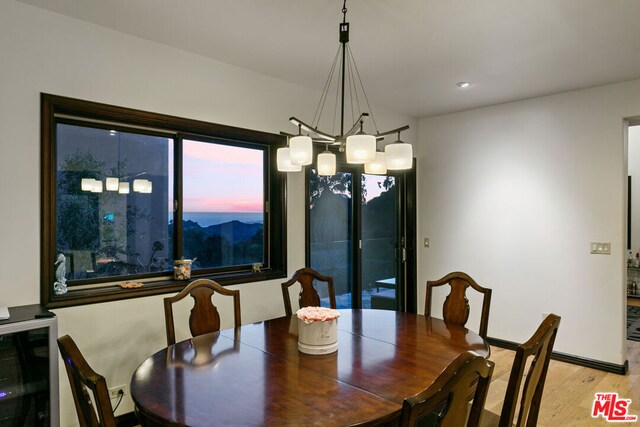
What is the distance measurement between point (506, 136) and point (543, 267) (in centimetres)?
146

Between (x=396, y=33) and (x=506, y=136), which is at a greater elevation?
(x=396, y=33)

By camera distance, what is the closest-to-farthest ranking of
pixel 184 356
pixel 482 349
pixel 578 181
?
1. pixel 184 356
2. pixel 482 349
3. pixel 578 181

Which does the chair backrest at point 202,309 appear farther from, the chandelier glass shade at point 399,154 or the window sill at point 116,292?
the chandelier glass shade at point 399,154

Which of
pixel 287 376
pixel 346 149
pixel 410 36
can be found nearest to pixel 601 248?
pixel 410 36

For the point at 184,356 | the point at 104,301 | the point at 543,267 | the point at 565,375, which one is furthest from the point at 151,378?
the point at 543,267

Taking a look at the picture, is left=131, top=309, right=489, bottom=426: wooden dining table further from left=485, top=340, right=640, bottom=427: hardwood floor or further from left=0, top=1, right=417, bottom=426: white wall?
left=485, top=340, right=640, bottom=427: hardwood floor

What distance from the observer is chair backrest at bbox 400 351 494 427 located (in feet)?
3.41

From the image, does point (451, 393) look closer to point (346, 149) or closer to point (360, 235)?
point (346, 149)

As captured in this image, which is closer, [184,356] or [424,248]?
[184,356]

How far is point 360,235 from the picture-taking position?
4.48 meters

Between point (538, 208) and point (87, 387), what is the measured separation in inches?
167

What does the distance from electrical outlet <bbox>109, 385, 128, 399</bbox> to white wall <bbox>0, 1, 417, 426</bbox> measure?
0.03m

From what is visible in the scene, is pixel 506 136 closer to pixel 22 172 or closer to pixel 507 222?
pixel 507 222

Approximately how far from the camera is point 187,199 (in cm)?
317
